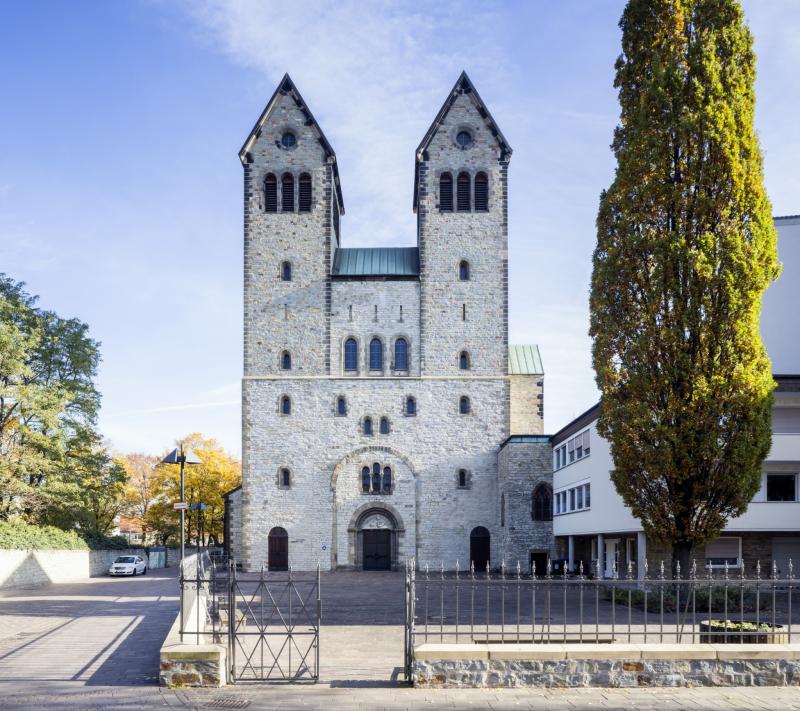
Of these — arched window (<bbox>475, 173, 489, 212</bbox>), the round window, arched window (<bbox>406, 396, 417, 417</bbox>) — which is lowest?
arched window (<bbox>406, 396, 417, 417</bbox>)

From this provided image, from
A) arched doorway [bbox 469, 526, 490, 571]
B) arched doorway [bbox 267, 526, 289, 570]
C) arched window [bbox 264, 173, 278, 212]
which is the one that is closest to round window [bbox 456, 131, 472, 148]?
arched window [bbox 264, 173, 278, 212]

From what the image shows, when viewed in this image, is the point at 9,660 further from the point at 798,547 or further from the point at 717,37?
the point at 798,547

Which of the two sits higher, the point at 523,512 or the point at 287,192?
the point at 287,192

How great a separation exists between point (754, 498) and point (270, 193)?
93.9 feet

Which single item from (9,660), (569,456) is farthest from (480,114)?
(9,660)

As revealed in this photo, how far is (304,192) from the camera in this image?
46.6m

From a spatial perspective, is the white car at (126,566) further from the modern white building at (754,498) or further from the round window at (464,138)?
the round window at (464,138)

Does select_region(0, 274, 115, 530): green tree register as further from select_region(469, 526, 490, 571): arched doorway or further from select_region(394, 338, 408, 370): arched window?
select_region(469, 526, 490, 571): arched doorway

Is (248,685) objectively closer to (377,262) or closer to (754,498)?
(754,498)

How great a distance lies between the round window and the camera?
4697cm

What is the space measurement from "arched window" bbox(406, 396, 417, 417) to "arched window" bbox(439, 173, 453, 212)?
32.7 feet

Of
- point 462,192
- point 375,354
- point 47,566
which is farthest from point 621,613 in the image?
point 462,192

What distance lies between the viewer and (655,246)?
2075 cm

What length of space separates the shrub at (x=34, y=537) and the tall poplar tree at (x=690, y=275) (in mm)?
25190
